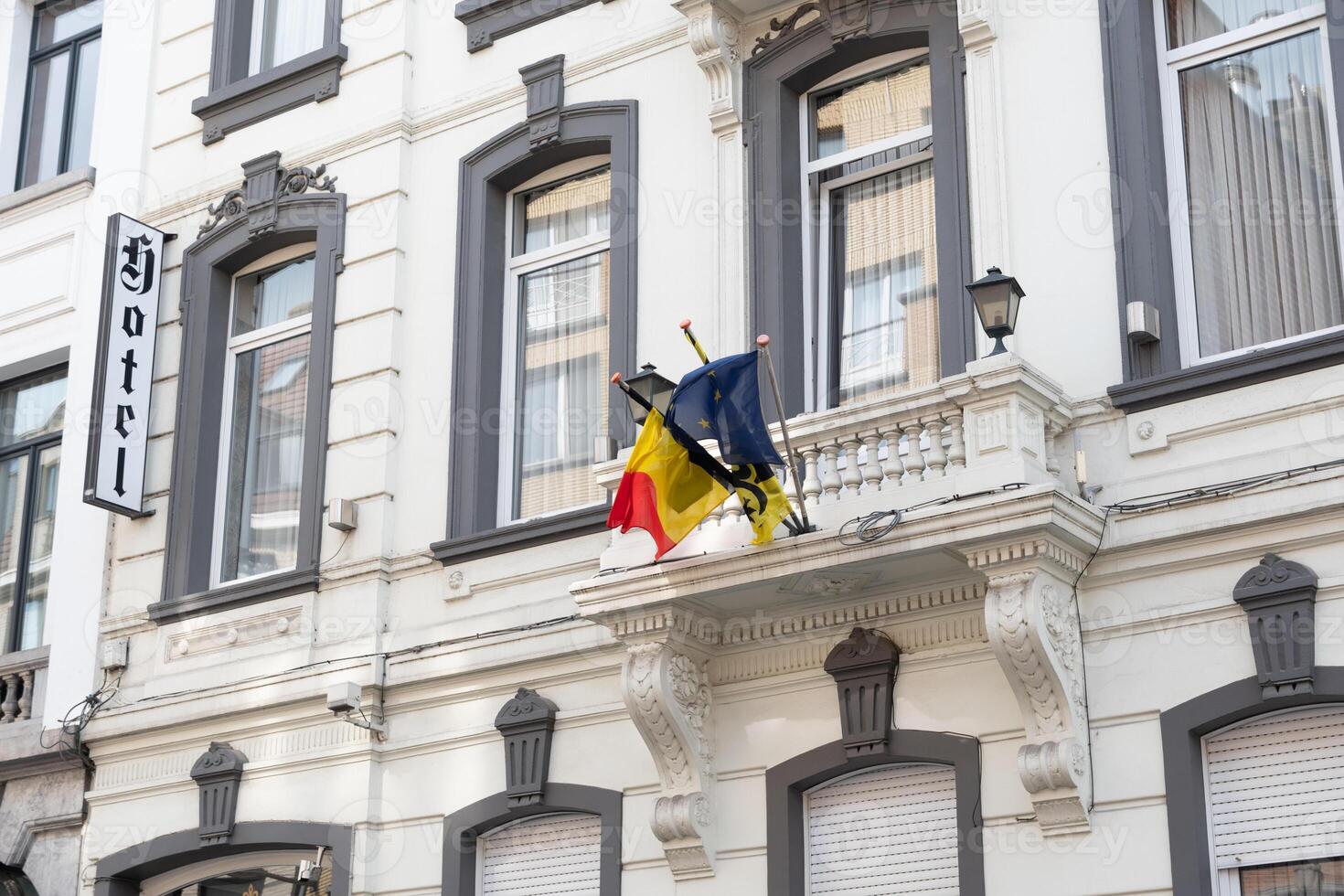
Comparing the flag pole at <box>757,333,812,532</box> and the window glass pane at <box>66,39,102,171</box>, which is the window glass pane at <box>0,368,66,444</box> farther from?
the flag pole at <box>757,333,812,532</box>

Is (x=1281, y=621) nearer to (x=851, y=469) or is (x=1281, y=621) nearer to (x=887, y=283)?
(x=851, y=469)

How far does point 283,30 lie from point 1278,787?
419 inches

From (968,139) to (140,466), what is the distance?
708 centimetres

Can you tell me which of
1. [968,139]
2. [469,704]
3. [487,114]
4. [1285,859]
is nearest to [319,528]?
[469,704]

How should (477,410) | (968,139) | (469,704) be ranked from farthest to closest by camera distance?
(477,410) → (469,704) → (968,139)

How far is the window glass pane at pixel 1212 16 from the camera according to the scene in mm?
11383

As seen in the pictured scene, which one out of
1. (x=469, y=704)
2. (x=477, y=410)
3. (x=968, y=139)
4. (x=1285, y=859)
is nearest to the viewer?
(x=1285, y=859)

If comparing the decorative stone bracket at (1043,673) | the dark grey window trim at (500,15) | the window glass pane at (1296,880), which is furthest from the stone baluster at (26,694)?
the window glass pane at (1296,880)

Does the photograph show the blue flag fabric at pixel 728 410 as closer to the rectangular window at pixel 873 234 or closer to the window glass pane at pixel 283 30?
the rectangular window at pixel 873 234

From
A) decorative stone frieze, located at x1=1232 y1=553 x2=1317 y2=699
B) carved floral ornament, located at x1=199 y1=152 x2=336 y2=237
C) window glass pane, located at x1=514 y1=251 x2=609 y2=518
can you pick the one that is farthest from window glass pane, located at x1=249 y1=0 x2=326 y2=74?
decorative stone frieze, located at x1=1232 y1=553 x2=1317 y2=699

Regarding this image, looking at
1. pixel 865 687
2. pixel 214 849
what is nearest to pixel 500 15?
pixel 865 687

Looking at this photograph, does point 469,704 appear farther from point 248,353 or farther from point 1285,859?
point 1285,859

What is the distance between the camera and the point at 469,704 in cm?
1277

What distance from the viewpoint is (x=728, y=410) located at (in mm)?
10625
